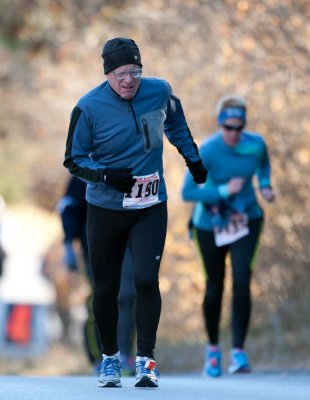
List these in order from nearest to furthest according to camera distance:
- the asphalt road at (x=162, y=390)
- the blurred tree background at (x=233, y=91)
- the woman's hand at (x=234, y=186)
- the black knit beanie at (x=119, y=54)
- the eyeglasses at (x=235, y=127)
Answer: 1. the asphalt road at (x=162, y=390)
2. the black knit beanie at (x=119, y=54)
3. the woman's hand at (x=234, y=186)
4. the eyeglasses at (x=235, y=127)
5. the blurred tree background at (x=233, y=91)

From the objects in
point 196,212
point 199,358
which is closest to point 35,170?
point 199,358

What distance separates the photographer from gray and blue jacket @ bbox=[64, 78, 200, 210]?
29.2 ft

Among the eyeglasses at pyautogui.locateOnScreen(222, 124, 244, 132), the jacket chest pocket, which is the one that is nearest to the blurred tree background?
the eyeglasses at pyautogui.locateOnScreen(222, 124, 244, 132)

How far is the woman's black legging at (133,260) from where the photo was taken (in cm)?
896

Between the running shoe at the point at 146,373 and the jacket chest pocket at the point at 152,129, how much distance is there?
1.19 m

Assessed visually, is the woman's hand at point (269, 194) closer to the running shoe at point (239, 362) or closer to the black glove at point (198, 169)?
the running shoe at point (239, 362)

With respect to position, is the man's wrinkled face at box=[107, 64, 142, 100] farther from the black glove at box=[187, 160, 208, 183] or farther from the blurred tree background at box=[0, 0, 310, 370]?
the blurred tree background at box=[0, 0, 310, 370]

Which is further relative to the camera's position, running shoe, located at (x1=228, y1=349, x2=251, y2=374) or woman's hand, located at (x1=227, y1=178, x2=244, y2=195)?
running shoe, located at (x1=228, y1=349, x2=251, y2=374)

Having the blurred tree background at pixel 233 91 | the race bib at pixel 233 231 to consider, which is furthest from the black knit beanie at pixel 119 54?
the blurred tree background at pixel 233 91

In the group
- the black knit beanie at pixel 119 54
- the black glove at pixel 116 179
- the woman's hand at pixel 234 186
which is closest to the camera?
the black glove at pixel 116 179

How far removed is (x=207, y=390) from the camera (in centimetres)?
915

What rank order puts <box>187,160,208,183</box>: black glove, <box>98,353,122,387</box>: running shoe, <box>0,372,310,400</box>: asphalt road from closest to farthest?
<box>0,372,310,400</box>: asphalt road, <box>98,353,122,387</box>: running shoe, <box>187,160,208,183</box>: black glove

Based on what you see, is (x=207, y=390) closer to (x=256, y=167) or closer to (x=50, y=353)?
(x=256, y=167)

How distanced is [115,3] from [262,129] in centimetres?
404
